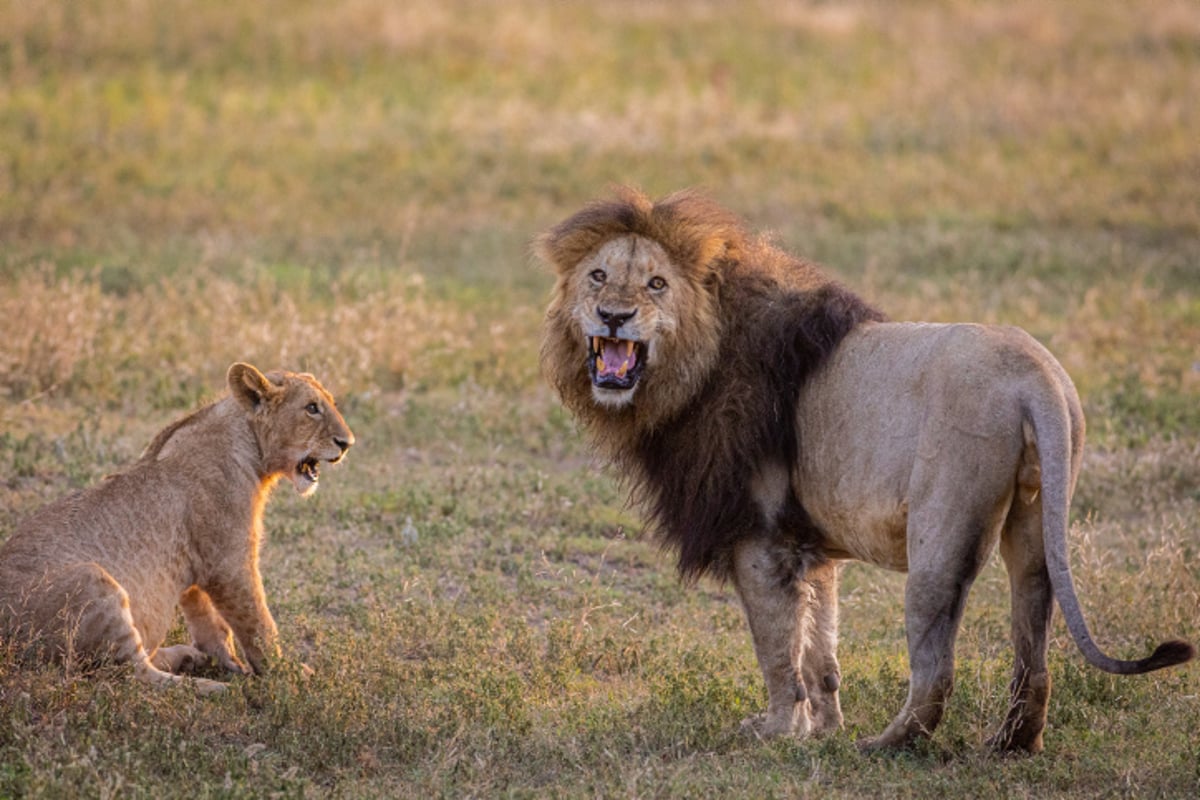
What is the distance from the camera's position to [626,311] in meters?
5.69

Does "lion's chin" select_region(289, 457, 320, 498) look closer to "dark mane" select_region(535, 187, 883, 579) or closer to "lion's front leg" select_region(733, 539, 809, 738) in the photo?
"dark mane" select_region(535, 187, 883, 579)

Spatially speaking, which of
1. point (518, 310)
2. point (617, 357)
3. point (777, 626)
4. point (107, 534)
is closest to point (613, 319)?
point (617, 357)

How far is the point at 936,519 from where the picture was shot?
16.4ft

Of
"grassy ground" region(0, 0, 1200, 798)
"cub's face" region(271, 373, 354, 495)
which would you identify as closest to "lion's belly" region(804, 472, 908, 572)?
"grassy ground" region(0, 0, 1200, 798)

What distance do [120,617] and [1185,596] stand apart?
4.41m

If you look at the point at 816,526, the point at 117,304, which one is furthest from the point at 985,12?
the point at 816,526

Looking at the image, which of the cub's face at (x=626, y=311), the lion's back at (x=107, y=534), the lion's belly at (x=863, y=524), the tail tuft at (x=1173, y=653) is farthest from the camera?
the cub's face at (x=626, y=311)

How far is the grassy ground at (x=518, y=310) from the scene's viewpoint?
5.43 metres

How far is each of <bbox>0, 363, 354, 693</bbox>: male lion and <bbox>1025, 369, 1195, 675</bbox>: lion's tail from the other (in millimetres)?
2678

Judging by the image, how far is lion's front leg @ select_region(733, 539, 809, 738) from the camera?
5.61 m

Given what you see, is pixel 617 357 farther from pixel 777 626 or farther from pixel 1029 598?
pixel 1029 598

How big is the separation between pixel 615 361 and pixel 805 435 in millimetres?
736

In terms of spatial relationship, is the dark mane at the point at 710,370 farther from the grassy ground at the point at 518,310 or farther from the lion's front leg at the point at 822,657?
the grassy ground at the point at 518,310

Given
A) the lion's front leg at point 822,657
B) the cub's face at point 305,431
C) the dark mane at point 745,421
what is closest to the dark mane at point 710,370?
the dark mane at point 745,421
